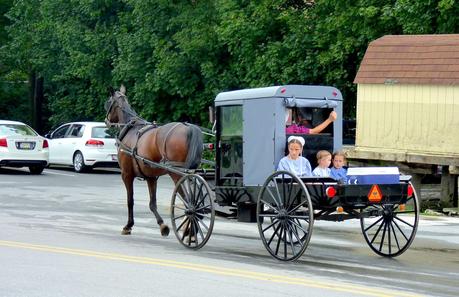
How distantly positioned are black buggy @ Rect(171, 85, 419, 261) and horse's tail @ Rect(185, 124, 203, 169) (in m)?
0.15

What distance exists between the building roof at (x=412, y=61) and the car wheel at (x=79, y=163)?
12.1 meters

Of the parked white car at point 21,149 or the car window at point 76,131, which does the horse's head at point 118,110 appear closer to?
the parked white car at point 21,149

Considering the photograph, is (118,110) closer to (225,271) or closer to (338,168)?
(338,168)

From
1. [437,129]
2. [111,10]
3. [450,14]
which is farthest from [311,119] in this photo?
[111,10]

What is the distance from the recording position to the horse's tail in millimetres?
15336

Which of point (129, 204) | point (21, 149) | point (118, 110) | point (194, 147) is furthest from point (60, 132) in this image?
point (194, 147)

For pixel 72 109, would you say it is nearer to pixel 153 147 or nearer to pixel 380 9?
pixel 380 9

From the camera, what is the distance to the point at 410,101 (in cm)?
2153

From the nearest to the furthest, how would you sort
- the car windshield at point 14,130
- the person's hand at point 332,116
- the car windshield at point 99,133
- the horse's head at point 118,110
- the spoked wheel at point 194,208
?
the person's hand at point 332,116, the spoked wheel at point 194,208, the horse's head at point 118,110, the car windshield at point 14,130, the car windshield at point 99,133

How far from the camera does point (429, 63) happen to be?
2134 cm

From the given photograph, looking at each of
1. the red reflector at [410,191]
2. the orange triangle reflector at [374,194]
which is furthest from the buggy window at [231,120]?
the red reflector at [410,191]

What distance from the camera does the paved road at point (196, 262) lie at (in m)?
10.7

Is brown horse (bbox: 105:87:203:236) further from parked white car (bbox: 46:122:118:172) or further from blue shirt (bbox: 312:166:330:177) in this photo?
parked white car (bbox: 46:122:118:172)

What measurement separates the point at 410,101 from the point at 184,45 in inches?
465
